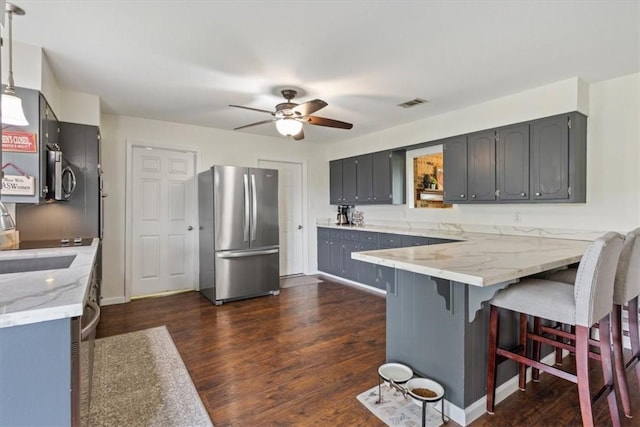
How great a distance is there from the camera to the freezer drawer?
4094mm

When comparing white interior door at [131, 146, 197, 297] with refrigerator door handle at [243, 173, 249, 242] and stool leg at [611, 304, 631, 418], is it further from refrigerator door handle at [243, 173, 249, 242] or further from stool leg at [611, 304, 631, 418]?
stool leg at [611, 304, 631, 418]

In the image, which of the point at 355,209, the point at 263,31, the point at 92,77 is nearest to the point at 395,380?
the point at 263,31

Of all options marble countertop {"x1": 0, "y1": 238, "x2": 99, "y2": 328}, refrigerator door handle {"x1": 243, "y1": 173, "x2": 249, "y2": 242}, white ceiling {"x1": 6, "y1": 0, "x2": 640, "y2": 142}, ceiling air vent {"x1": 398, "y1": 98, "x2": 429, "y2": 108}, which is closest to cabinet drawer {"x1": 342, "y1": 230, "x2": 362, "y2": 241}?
refrigerator door handle {"x1": 243, "y1": 173, "x2": 249, "y2": 242}

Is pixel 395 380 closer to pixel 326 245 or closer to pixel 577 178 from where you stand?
pixel 577 178

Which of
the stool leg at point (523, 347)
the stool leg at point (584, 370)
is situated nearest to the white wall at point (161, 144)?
the stool leg at point (523, 347)

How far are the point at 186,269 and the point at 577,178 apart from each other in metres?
4.75

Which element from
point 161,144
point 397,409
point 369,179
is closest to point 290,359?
point 397,409

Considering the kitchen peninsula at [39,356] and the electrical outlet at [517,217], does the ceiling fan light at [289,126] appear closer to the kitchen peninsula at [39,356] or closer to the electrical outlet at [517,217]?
the kitchen peninsula at [39,356]

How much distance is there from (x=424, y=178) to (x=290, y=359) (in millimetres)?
3200

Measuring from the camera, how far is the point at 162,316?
3.63 metres

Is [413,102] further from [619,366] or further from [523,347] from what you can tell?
[619,366]

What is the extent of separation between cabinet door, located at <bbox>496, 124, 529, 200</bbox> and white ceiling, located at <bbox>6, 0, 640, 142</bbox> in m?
0.43

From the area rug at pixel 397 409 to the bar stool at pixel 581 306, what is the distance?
0.35m

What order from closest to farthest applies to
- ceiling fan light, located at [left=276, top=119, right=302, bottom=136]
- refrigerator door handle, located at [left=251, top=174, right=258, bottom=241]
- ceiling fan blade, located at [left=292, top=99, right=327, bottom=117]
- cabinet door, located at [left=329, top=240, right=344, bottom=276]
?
ceiling fan blade, located at [left=292, top=99, right=327, bottom=117]
ceiling fan light, located at [left=276, top=119, right=302, bottom=136]
refrigerator door handle, located at [left=251, top=174, right=258, bottom=241]
cabinet door, located at [left=329, top=240, right=344, bottom=276]
